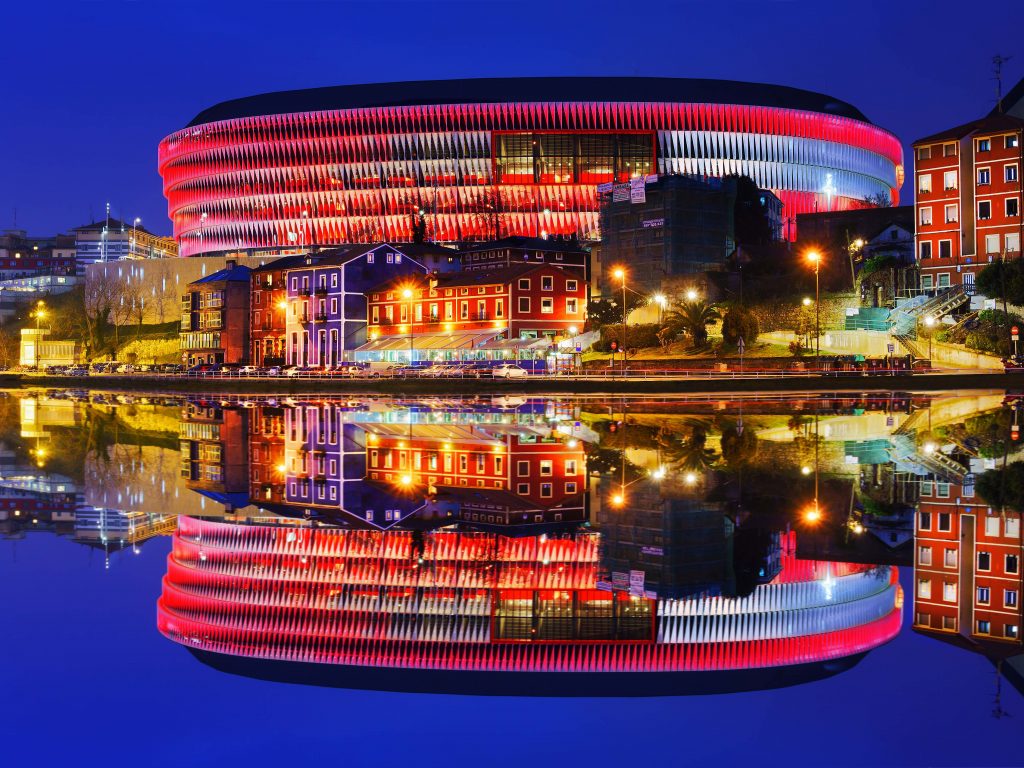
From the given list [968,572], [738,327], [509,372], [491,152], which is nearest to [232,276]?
[491,152]

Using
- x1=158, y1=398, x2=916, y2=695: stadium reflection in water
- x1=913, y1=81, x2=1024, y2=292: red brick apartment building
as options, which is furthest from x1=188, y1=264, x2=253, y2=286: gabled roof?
x1=158, y1=398, x2=916, y2=695: stadium reflection in water

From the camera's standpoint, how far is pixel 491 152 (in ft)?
501

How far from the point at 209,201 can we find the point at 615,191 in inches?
3201

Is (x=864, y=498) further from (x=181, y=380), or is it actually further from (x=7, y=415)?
(x=181, y=380)

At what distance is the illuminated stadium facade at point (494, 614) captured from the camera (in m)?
12.5

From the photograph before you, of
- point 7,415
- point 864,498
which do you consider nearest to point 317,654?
point 864,498

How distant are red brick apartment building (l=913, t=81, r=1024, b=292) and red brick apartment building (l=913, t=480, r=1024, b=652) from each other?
78040mm

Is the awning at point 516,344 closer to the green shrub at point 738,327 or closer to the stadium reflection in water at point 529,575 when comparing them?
the green shrub at point 738,327

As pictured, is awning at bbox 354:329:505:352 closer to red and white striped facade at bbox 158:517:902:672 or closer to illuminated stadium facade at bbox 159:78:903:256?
illuminated stadium facade at bbox 159:78:903:256

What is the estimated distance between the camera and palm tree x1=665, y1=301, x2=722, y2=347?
93.8 meters

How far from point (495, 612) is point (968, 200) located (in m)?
90.1

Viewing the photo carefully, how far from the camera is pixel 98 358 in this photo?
161000mm

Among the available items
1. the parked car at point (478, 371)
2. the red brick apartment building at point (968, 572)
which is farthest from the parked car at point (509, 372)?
the red brick apartment building at point (968, 572)
